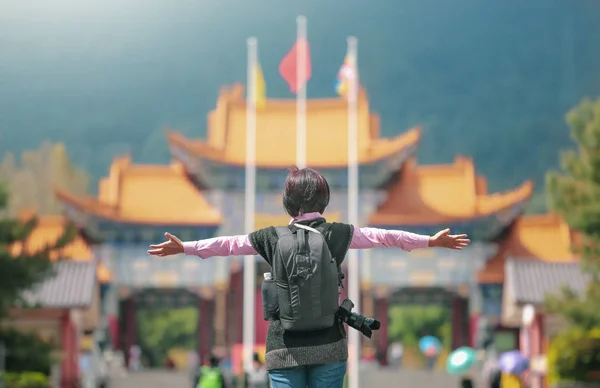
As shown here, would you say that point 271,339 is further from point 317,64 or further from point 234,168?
point 317,64

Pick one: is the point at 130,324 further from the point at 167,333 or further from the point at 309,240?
the point at 309,240

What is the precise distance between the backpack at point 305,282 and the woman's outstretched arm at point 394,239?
20 cm

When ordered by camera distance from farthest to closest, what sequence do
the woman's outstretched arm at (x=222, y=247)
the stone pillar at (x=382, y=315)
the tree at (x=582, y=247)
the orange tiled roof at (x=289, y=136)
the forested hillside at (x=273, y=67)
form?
the forested hillside at (x=273, y=67), the orange tiled roof at (x=289, y=136), the stone pillar at (x=382, y=315), the tree at (x=582, y=247), the woman's outstretched arm at (x=222, y=247)

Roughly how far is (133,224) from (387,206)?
6.77 meters

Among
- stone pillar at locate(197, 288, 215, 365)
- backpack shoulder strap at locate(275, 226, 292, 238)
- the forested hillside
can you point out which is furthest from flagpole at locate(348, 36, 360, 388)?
the forested hillside

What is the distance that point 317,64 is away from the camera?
56438 millimetres

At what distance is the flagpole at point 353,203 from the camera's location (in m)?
24.7

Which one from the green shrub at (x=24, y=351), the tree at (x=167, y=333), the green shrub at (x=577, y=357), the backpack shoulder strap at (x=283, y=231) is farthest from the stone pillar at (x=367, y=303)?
the backpack shoulder strap at (x=283, y=231)

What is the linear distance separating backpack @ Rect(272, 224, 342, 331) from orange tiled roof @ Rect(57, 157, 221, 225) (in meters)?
27.8

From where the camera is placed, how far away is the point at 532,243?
31.5 metres

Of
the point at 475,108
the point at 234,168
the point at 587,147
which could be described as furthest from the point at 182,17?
the point at 587,147

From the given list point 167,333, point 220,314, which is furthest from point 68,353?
point 167,333

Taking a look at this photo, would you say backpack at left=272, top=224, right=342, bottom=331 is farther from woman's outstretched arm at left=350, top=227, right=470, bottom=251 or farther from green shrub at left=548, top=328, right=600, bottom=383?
green shrub at left=548, top=328, right=600, bottom=383

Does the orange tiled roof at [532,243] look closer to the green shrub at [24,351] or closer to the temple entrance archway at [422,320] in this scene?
the temple entrance archway at [422,320]
